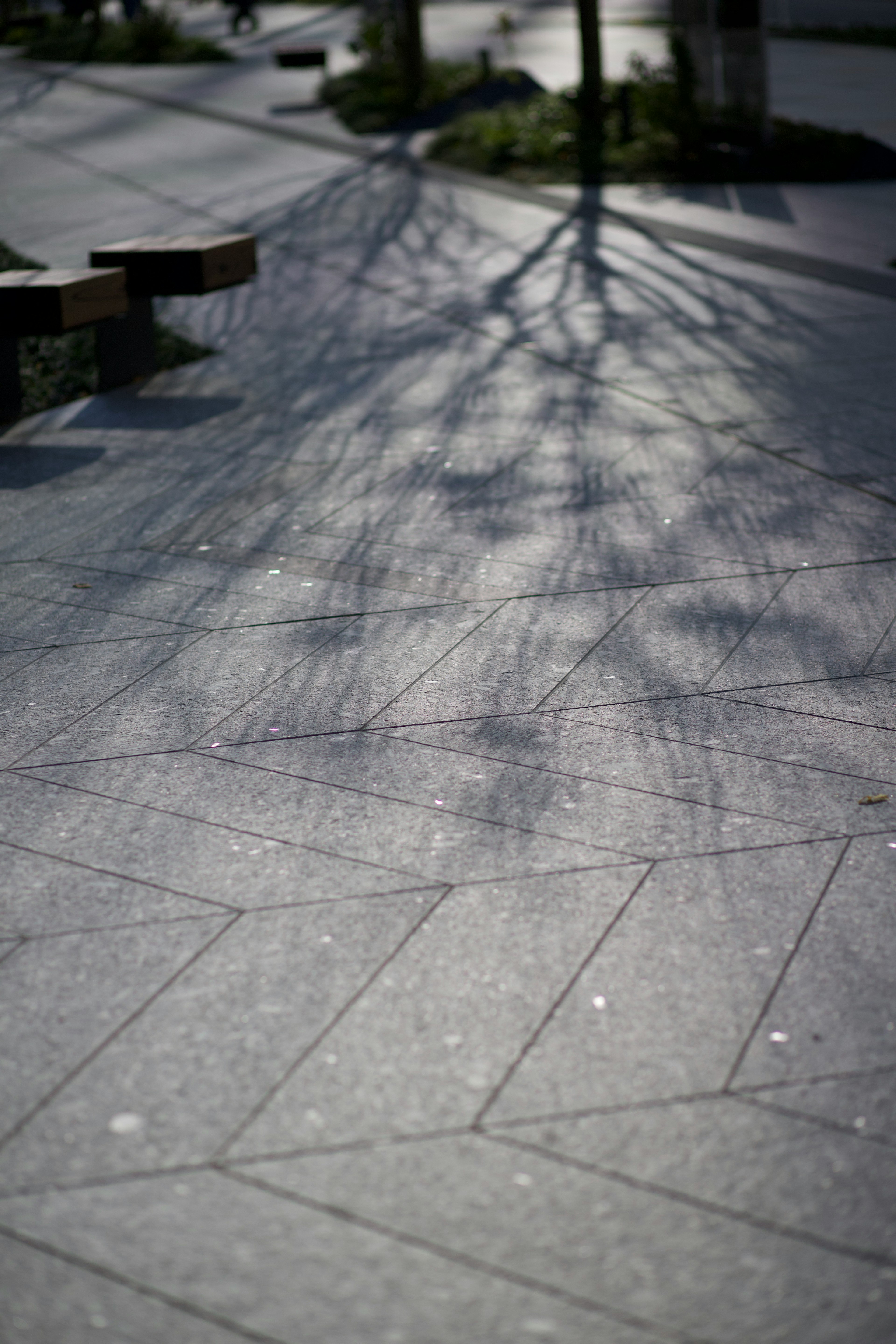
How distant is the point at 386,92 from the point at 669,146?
7.05 m

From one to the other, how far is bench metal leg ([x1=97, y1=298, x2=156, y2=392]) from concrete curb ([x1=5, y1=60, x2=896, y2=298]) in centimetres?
568

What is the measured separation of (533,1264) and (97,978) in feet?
4.70

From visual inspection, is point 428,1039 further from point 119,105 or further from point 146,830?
point 119,105

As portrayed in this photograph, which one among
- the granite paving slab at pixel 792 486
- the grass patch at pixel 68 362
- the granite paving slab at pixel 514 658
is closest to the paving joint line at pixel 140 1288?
the granite paving slab at pixel 514 658

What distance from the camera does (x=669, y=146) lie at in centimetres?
1614

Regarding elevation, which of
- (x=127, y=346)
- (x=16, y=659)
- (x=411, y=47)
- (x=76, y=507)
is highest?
(x=411, y=47)

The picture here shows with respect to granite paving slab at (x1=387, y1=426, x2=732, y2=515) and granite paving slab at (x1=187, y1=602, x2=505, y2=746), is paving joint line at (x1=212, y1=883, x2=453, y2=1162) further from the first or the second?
granite paving slab at (x1=387, y1=426, x2=732, y2=515)

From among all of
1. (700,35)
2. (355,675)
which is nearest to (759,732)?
(355,675)

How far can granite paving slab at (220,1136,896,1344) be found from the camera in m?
2.44

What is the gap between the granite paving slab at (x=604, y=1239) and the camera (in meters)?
2.44

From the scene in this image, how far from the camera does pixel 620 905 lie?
363 centimetres

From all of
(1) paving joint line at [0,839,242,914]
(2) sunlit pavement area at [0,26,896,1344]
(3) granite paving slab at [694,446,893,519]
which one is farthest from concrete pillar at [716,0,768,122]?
(1) paving joint line at [0,839,242,914]

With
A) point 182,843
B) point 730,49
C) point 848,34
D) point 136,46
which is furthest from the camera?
point 848,34

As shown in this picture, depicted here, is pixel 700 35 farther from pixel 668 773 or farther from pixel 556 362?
pixel 668 773
